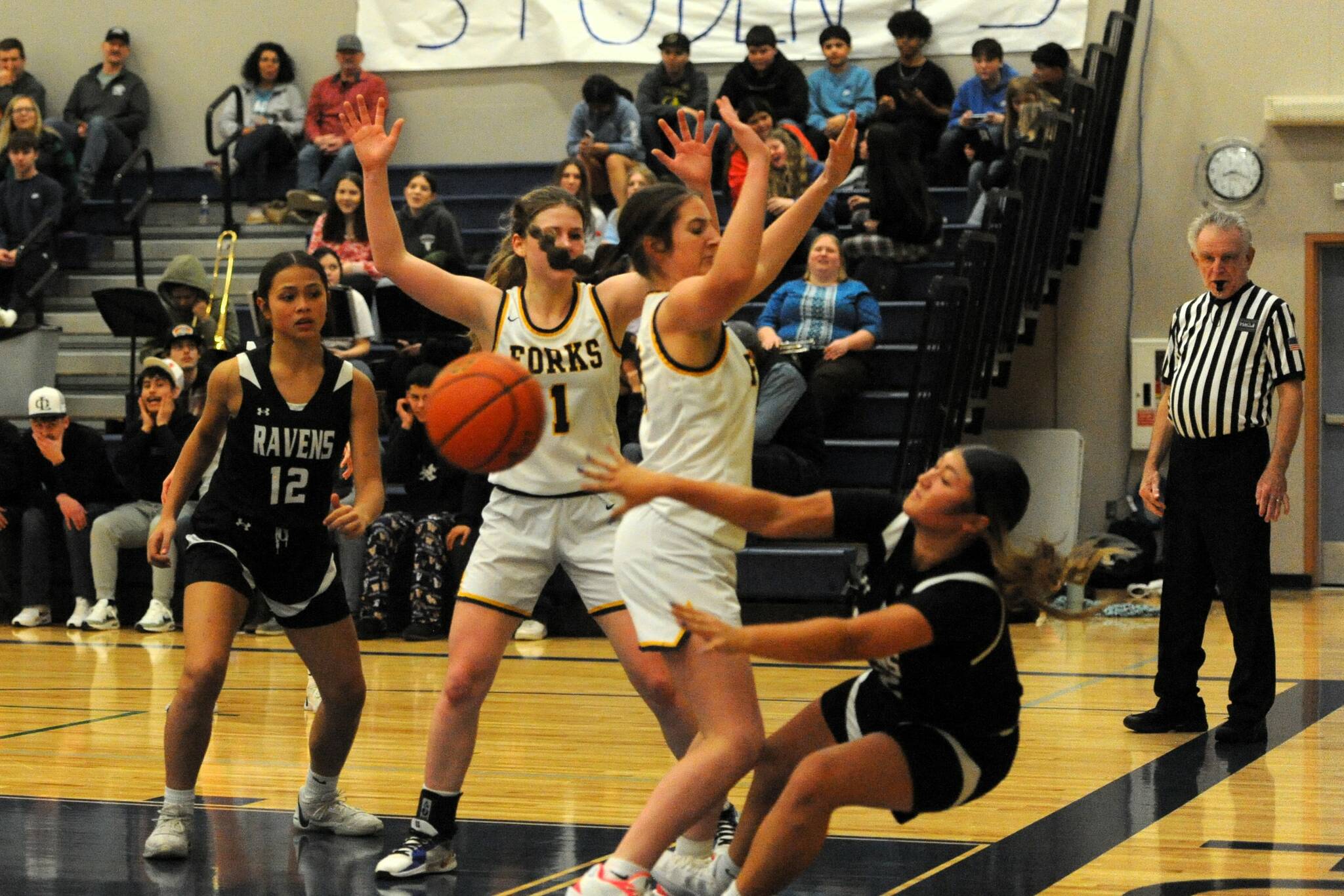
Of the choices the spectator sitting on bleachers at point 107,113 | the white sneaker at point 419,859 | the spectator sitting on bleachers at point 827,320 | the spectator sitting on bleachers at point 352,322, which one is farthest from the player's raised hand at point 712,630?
the spectator sitting on bleachers at point 107,113

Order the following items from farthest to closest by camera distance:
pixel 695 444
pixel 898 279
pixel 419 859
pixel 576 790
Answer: pixel 898 279, pixel 576 790, pixel 419 859, pixel 695 444

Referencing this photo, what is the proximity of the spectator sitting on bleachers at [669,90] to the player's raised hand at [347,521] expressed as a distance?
8.00 m

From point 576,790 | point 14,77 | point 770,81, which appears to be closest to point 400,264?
point 576,790

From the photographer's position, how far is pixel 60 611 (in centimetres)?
1022

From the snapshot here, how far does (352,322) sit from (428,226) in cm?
101

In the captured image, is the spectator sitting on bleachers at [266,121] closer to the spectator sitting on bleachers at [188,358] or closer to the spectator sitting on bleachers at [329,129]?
the spectator sitting on bleachers at [329,129]

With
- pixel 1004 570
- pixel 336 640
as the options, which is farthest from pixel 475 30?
pixel 1004 570

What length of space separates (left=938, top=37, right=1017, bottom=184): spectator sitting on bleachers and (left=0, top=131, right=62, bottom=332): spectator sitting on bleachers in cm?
625

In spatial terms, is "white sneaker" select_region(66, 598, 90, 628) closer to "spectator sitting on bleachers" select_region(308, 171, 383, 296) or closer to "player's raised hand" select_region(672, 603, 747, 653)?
"spectator sitting on bleachers" select_region(308, 171, 383, 296)

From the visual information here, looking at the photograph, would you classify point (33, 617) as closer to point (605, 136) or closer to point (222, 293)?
point (222, 293)

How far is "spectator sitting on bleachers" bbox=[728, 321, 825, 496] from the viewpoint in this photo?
27.3 ft

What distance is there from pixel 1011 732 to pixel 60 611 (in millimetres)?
7992

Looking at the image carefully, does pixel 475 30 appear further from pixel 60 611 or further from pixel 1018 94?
pixel 60 611

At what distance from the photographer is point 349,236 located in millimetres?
11352
